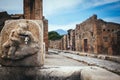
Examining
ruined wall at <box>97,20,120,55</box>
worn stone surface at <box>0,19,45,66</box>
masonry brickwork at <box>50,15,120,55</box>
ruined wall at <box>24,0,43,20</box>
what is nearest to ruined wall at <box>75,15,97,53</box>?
masonry brickwork at <box>50,15,120,55</box>

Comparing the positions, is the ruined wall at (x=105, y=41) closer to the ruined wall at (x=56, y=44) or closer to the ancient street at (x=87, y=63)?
the ancient street at (x=87, y=63)

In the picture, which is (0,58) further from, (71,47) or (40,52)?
(71,47)

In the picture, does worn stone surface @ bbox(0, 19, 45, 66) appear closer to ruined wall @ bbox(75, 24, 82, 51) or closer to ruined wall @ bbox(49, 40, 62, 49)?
ruined wall @ bbox(75, 24, 82, 51)

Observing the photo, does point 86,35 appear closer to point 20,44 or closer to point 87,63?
point 87,63

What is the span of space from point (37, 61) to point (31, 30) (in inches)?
19.0

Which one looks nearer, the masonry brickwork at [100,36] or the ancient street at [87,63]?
the ancient street at [87,63]

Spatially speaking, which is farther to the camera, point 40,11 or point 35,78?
point 40,11

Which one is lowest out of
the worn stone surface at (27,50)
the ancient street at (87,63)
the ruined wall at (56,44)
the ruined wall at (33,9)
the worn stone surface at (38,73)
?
the ancient street at (87,63)

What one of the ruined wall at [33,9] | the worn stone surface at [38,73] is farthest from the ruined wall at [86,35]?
the worn stone surface at [38,73]

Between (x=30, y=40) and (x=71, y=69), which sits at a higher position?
(x=30, y=40)

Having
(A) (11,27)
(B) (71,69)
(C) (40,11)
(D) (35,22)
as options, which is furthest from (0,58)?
(C) (40,11)

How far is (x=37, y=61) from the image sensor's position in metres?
3.25

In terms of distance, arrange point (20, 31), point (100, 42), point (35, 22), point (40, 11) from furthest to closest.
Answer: point (100, 42) → point (40, 11) → point (35, 22) → point (20, 31)

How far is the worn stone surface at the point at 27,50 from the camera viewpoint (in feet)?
10.3
